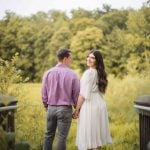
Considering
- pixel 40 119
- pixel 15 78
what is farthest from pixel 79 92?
pixel 40 119

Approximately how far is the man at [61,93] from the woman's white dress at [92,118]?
0.53 feet

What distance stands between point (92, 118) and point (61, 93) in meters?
0.54

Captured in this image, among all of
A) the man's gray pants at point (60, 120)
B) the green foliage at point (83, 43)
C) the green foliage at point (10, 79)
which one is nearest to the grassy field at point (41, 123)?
the green foliage at point (10, 79)

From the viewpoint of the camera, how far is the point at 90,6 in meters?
44.5

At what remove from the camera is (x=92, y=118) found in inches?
239

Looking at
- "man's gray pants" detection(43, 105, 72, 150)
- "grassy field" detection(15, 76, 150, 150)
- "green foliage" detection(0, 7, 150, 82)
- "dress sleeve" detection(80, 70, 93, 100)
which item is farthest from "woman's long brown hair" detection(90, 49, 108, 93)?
"green foliage" detection(0, 7, 150, 82)

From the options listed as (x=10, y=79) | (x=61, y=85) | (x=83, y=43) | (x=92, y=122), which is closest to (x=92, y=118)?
(x=92, y=122)

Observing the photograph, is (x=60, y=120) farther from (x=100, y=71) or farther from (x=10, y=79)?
(x=10, y=79)

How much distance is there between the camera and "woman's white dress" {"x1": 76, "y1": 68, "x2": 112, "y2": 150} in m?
5.97

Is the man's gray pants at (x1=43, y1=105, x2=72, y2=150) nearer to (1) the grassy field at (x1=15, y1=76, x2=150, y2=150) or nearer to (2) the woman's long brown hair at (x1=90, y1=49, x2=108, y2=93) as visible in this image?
(2) the woman's long brown hair at (x1=90, y1=49, x2=108, y2=93)

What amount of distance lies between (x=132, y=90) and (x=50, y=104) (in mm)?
6282

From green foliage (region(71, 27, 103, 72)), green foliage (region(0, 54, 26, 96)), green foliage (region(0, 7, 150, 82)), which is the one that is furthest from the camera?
green foliage (region(71, 27, 103, 72))

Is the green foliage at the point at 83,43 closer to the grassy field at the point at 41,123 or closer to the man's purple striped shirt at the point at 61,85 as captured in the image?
the grassy field at the point at 41,123

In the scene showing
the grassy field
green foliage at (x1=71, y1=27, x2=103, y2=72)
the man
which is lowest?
the grassy field
